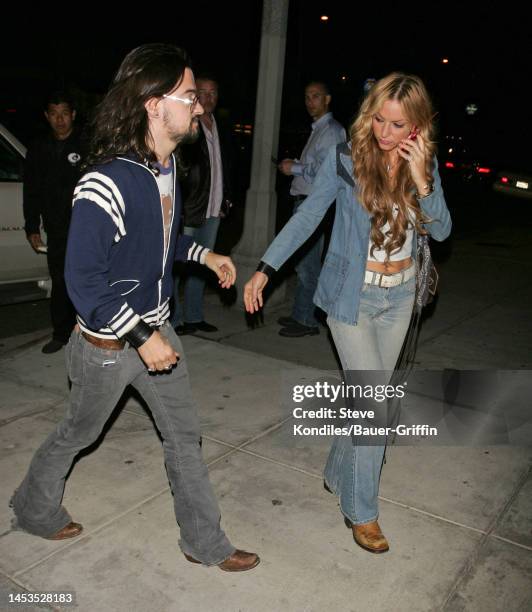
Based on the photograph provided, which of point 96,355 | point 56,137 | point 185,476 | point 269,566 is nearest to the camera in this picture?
point 96,355

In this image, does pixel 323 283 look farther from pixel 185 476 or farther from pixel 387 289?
pixel 185 476

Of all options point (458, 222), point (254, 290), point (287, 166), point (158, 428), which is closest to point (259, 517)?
point (158, 428)

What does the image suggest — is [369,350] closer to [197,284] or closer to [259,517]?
[259,517]

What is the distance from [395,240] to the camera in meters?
3.12

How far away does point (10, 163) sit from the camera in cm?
641

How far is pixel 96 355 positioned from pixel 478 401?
3234 millimetres

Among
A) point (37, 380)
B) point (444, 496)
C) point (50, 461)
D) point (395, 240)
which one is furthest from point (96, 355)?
point (37, 380)

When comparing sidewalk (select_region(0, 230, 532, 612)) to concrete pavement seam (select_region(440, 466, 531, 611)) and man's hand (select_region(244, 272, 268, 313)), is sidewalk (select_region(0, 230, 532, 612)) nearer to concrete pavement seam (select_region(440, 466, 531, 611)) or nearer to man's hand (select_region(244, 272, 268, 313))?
concrete pavement seam (select_region(440, 466, 531, 611))

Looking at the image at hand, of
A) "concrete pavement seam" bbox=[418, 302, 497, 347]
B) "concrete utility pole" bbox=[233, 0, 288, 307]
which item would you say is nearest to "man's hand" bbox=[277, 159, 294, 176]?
"concrete utility pole" bbox=[233, 0, 288, 307]

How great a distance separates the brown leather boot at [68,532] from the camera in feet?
10.5

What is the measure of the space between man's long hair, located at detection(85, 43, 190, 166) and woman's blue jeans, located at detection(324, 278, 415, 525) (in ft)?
3.99

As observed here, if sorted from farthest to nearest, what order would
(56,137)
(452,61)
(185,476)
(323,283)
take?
(452,61) → (56,137) → (323,283) → (185,476)

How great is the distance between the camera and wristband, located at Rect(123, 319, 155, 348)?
249cm

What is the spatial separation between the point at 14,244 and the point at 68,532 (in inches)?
146
